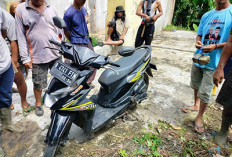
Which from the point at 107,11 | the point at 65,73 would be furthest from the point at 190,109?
the point at 107,11

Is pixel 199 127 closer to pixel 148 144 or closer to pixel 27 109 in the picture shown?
pixel 148 144

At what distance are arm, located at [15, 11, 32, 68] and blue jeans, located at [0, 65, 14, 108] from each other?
282 millimetres

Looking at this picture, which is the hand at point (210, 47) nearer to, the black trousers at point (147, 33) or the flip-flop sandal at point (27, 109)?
the black trousers at point (147, 33)

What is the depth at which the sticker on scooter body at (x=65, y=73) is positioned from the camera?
5.83 feet

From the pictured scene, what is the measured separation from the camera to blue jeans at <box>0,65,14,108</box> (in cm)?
215

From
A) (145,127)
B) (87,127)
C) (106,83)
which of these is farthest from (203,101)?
(87,127)

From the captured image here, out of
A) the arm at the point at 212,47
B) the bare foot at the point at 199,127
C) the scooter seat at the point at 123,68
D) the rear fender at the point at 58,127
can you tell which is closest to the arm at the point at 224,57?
the arm at the point at 212,47

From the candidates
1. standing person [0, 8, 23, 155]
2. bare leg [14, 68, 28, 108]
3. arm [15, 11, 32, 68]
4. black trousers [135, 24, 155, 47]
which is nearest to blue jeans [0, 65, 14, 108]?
standing person [0, 8, 23, 155]

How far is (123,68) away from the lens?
2.64m

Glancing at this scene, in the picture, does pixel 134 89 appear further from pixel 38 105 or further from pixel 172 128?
pixel 38 105

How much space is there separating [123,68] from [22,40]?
4.73 feet

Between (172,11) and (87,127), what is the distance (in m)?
11.2

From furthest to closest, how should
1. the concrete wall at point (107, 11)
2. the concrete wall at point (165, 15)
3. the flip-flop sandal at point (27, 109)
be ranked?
the concrete wall at point (165, 15) → the concrete wall at point (107, 11) → the flip-flop sandal at point (27, 109)

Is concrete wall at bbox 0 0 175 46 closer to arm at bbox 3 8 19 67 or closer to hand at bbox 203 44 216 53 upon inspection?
arm at bbox 3 8 19 67
